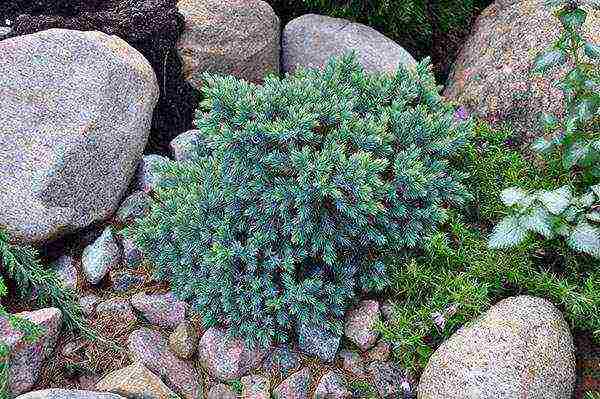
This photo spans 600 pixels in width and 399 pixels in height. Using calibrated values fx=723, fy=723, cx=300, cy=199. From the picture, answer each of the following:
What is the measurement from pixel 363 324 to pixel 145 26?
6.63ft

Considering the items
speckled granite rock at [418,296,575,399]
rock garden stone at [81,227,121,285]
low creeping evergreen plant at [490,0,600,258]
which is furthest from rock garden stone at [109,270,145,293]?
low creeping evergreen plant at [490,0,600,258]

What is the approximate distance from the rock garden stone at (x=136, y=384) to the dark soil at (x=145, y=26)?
1430 millimetres

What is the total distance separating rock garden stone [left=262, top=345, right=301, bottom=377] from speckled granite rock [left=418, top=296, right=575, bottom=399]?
0.56 meters

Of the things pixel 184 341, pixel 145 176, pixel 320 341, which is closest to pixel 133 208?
pixel 145 176

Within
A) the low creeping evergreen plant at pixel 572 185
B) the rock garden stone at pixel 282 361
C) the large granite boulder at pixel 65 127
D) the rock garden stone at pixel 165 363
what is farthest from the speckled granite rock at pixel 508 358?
the large granite boulder at pixel 65 127

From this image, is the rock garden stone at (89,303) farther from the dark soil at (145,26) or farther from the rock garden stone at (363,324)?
the rock garden stone at (363,324)

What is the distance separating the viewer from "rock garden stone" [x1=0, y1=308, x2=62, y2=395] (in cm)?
295

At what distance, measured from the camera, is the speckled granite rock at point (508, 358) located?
2.69 m

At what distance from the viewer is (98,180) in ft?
11.5

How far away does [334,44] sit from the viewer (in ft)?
14.2

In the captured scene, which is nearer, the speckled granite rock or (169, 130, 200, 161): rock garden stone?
the speckled granite rock

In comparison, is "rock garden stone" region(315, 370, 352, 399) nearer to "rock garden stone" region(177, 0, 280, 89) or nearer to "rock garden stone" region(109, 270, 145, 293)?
"rock garden stone" region(109, 270, 145, 293)

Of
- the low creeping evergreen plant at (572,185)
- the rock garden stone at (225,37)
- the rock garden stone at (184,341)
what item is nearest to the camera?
the low creeping evergreen plant at (572,185)

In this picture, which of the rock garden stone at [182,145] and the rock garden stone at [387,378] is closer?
A: the rock garden stone at [387,378]
